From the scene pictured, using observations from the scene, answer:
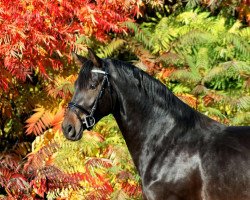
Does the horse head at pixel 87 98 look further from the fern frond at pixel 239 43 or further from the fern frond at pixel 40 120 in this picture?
the fern frond at pixel 239 43

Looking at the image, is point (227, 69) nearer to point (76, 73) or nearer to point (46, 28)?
point (76, 73)

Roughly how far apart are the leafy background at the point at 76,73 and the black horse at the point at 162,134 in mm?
1198

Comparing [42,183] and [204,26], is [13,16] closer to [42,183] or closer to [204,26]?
[42,183]

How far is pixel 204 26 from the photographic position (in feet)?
25.8

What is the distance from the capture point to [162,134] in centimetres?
443

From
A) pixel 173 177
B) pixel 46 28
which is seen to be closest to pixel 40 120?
pixel 46 28

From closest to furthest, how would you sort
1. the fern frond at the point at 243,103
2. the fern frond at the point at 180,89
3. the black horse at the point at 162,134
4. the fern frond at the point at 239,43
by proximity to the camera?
the black horse at the point at 162,134
the fern frond at the point at 243,103
the fern frond at the point at 180,89
the fern frond at the point at 239,43

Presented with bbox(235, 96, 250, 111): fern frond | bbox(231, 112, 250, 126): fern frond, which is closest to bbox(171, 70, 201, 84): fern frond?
bbox(235, 96, 250, 111): fern frond

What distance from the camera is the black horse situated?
4172mm

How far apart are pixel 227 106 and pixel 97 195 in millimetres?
2174

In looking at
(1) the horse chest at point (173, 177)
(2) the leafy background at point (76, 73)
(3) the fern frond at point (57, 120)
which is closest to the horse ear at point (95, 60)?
(1) the horse chest at point (173, 177)

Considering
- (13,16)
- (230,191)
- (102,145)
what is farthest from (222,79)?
(230,191)

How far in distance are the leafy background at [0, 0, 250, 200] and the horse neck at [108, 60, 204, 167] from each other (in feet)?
4.05

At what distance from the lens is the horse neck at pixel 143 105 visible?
4414mm
